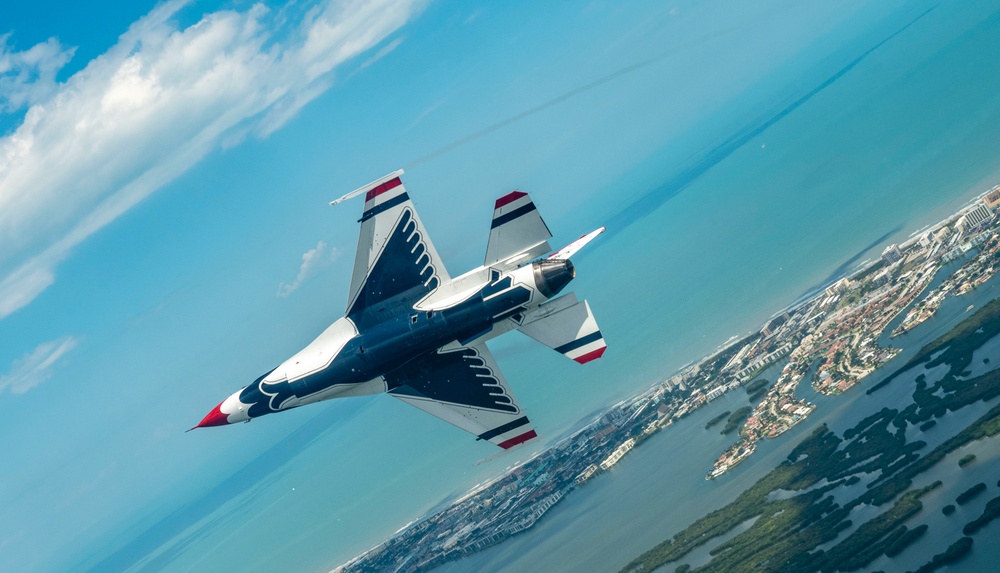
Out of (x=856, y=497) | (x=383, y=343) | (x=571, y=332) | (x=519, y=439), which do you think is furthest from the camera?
(x=856, y=497)

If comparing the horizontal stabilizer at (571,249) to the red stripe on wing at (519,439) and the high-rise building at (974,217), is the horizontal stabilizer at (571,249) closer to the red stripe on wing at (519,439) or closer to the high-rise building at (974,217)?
the red stripe on wing at (519,439)

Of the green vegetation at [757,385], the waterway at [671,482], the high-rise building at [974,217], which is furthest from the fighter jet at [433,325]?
the high-rise building at [974,217]

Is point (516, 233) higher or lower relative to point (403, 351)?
higher

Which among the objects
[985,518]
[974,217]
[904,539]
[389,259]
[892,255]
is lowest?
[985,518]

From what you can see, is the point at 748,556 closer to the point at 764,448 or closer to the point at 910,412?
the point at 764,448

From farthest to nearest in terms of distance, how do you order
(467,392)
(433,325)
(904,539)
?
(904,539)
(467,392)
(433,325)

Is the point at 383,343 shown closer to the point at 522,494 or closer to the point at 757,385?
the point at 522,494

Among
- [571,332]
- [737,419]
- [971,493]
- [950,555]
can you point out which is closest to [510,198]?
[571,332]
